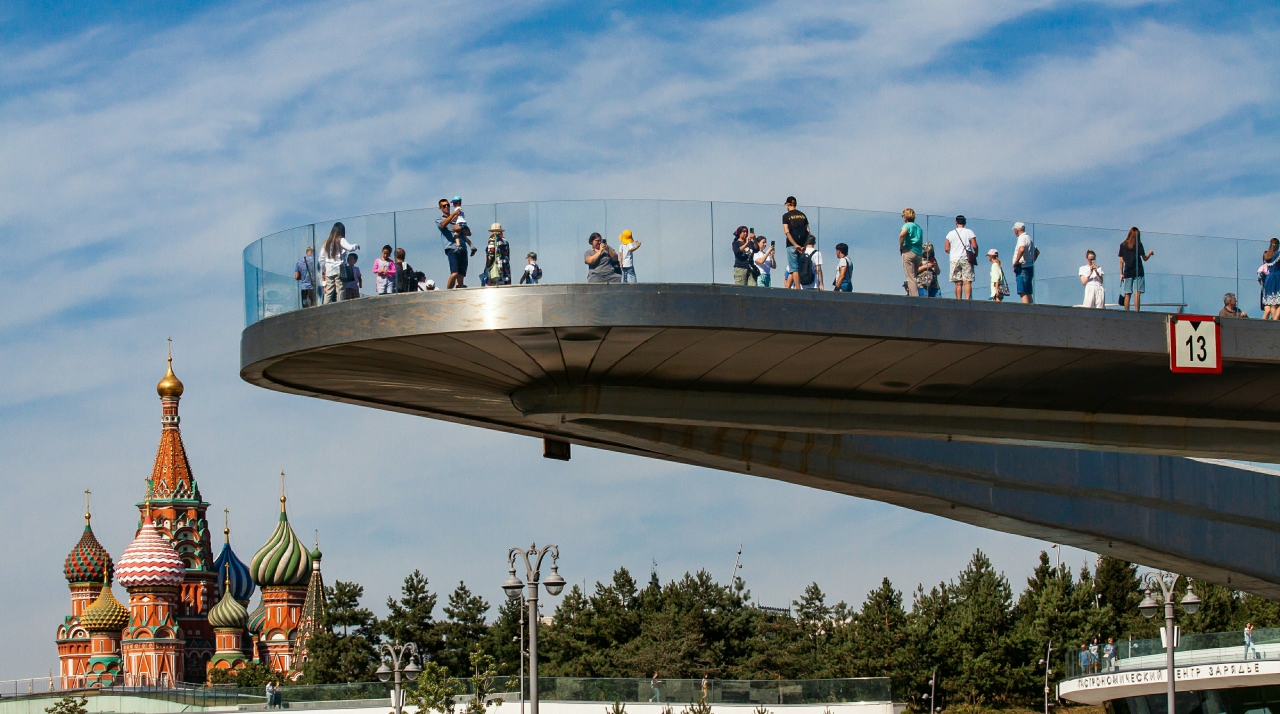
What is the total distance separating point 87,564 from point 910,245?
109428 millimetres

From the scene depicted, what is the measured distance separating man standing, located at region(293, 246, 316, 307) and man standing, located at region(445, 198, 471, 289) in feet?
7.14

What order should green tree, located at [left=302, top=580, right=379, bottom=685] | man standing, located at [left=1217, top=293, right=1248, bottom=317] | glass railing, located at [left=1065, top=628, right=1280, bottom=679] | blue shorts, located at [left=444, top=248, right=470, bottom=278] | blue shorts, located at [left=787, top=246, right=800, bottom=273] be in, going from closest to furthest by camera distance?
blue shorts, located at [left=444, top=248, right=470, bottom=278] < blue shorts, located at [left=787, top=246, right=800, bottom=273] < man standing, located at [left=1217, top=293, right=1248, bottom=317] < glass railing, located at [left=1065, top=628, right=1280, bottom=679] < green tree, located at [left=302, top=580, right=379, bottom=685]

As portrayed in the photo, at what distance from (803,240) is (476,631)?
6523 cm

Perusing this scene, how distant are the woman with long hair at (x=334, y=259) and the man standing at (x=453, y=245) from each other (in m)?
1.49

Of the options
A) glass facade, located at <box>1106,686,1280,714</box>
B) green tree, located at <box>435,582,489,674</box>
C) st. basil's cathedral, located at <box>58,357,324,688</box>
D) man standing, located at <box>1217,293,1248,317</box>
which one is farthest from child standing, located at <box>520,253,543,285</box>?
st. basil's cathedral, located at <box>58,357,324,688</box>

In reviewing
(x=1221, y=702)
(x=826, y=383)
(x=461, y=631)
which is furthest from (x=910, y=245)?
(x=461, y=631)

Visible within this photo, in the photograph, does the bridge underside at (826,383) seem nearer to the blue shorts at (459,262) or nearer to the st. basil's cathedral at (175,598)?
the blue shorts at (459,262)

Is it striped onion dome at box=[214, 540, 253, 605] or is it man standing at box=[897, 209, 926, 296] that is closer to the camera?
man standing at box=[897, 209, 926, 296]

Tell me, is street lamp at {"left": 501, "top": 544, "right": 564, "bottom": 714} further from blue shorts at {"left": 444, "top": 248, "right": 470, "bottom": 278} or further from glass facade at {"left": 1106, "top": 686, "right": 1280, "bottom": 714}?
glass facade at {"left": 1106, "top": 686, "right": 1280, "bottom": 714}

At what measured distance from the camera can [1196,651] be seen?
52781mm

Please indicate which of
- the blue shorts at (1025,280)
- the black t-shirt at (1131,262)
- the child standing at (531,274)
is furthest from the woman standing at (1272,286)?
the child standing at (531,274)

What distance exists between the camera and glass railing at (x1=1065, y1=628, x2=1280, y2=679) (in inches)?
2039

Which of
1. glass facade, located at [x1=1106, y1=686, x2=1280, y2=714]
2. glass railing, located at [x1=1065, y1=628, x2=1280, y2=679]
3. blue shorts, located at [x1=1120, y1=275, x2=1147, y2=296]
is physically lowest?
glass facade, located at [x1=1106, y1=686, x2=1280, y2=714]

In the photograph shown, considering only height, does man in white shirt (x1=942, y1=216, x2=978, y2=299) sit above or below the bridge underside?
above
